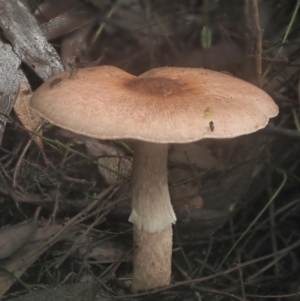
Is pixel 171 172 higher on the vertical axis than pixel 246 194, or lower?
higher

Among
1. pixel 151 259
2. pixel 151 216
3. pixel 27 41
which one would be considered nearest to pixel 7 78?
pixel 27 41

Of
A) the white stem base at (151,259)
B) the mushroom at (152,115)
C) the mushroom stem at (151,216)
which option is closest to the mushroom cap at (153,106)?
the mushroom at (152,115)

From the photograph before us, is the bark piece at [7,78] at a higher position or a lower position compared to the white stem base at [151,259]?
higher

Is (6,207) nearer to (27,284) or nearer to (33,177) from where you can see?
(33,177)

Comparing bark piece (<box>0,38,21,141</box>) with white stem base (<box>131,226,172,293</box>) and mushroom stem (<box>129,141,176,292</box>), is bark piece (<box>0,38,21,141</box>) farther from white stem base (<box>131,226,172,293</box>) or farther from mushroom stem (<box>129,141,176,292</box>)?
white stem base (<box>131,226,172,293</box>)

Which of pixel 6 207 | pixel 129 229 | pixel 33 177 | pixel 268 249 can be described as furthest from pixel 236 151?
pixel 6 207

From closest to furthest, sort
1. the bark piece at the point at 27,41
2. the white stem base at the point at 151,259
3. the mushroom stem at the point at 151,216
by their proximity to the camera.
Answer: the mushroom stem at the point at 151,216 < the white stem base at the point at 151,259 < the bark piece at the point at 27,41

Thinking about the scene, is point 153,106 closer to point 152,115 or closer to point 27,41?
point 152,115

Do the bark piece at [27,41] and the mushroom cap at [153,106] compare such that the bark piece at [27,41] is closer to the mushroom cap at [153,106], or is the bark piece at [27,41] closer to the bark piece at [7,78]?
the bark piece at [7,78]

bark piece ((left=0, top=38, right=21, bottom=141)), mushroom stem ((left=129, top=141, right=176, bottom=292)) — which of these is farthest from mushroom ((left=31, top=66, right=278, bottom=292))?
bark piece ((left=0, top=38, right=21, bottom=141))
